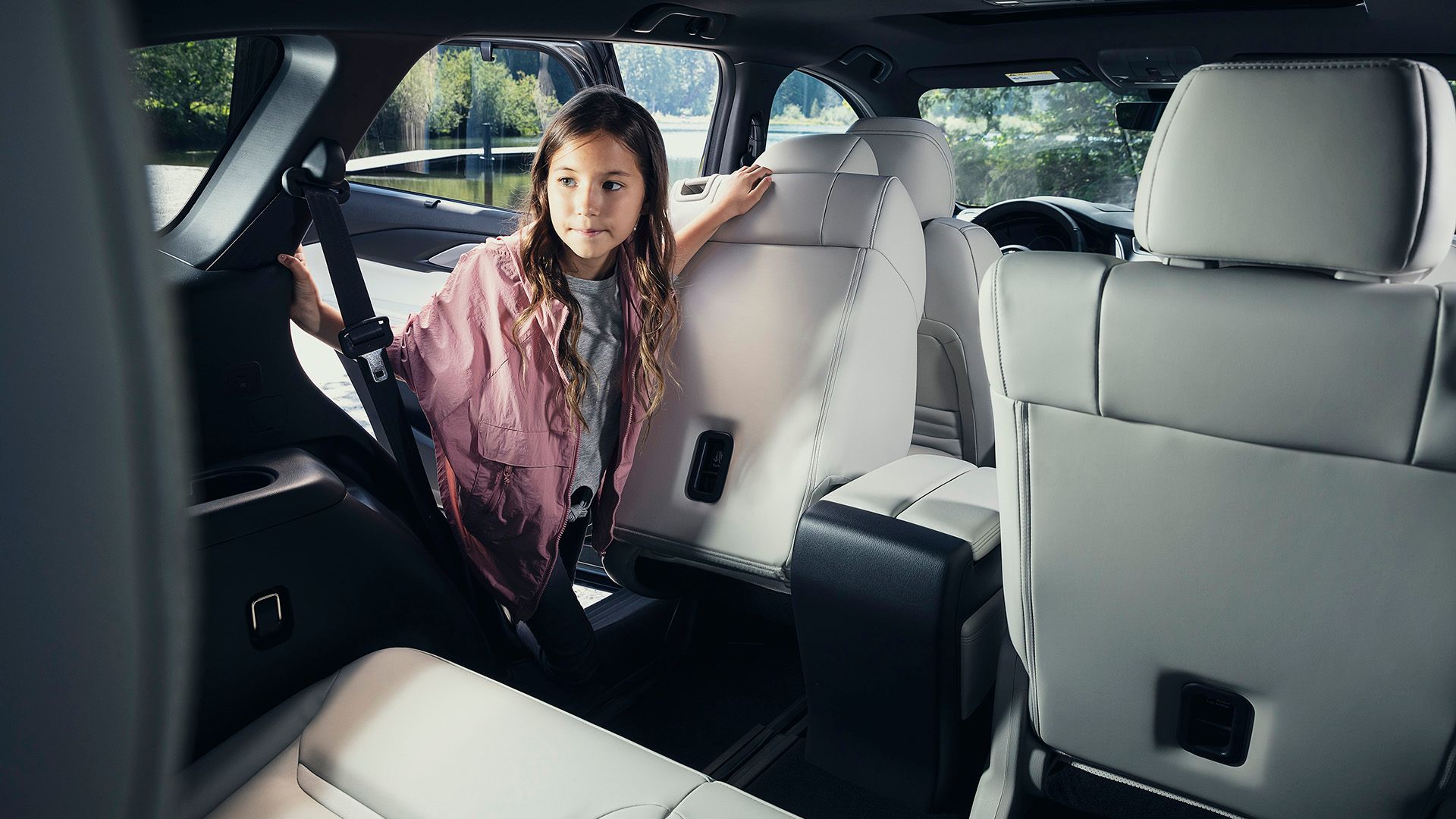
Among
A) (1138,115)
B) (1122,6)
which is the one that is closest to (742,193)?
(1122,6)

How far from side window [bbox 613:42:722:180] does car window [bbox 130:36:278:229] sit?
4.03ft

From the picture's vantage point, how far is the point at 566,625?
191 cm

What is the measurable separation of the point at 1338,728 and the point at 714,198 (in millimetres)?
1330

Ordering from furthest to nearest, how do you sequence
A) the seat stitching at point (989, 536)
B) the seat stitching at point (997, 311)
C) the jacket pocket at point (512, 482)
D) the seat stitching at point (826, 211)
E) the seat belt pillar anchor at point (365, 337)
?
the seat stitching at point (826, 211), the jacket pocket at point (512, 482), the seat belt pillar anchor at point (365, 337), the seat stitching at point (989, 536), the seat stitching at point (997, 311)

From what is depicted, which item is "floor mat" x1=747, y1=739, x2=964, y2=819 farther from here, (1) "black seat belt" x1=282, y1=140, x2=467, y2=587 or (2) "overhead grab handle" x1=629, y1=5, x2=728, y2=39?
(2) "overhead grab handle" x1=629, y1=5, x2=728, y2=39

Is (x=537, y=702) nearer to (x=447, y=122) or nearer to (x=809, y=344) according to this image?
(x=809, y=344)

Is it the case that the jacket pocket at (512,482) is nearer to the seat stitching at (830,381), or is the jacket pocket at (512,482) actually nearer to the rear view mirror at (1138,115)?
the seat stitching at (830,381)

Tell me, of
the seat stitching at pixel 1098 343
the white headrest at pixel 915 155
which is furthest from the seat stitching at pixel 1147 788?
the white headrest at pixel 915 155

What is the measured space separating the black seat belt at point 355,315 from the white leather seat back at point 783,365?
16.5 inches

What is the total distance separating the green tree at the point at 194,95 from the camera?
5.09 feet

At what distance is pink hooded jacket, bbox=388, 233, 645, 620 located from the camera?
5.53 feet

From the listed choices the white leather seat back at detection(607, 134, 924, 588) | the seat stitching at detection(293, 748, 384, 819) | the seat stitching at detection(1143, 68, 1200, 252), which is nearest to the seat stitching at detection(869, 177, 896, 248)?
the white leather seat back at detection(607, 134, 924, 588)

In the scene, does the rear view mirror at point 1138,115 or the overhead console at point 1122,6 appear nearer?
the overhead console at point 1122,6

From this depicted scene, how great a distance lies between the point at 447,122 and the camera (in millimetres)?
2611
